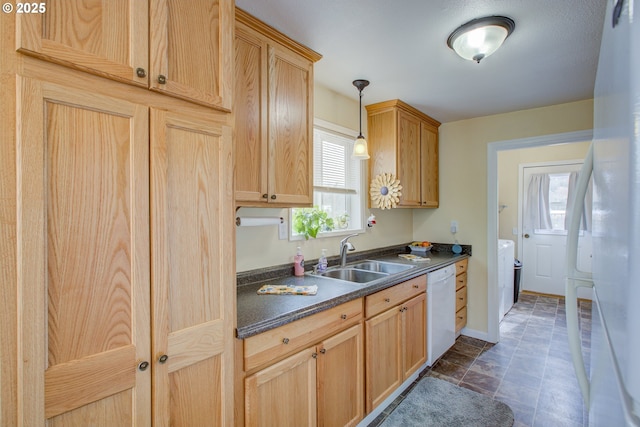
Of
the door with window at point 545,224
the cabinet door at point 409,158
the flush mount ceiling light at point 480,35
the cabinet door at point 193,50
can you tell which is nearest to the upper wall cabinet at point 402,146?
the cabinet door at point 409,158

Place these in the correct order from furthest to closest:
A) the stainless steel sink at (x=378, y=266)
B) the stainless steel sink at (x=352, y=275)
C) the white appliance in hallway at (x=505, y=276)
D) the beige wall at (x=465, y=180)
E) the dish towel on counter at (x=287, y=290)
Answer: the white appliance in hallway at (x=505, y=276) < the beige wall at (x=465, y=180) < the stainless steel sink at (x=378, y=266) < the stainless steel sink at (x=352, y=275) < the dish towel on counter at (x=287, y=290)

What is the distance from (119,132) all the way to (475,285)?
3593mm

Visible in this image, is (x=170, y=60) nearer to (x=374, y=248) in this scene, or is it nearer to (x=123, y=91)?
(x=123, y=91)

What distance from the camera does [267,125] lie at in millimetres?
1723

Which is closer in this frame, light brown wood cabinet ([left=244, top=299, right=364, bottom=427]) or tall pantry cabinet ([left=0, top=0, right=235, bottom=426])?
tall pantry cabinet ([left=0, top=0, right=235, bottom=426])

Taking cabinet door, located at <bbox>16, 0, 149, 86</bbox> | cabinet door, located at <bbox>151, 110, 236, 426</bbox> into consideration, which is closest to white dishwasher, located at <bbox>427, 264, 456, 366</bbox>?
cabinet door, located at <bbox>151, 110, 236, 426</bbox>

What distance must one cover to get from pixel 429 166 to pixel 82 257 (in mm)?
3281

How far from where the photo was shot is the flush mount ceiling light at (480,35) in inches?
64.9

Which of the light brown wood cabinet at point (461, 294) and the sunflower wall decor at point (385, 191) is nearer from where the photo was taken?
Result: the sunflower wall decor at point (385, 191)

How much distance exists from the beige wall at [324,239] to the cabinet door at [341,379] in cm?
72

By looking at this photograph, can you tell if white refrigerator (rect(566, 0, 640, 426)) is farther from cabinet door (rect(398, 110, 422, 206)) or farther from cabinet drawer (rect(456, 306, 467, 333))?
cabinet drawer (rect(456, 306, 467, 333))

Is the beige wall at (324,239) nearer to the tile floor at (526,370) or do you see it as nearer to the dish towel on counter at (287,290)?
the dish towel on counter at (287,290)

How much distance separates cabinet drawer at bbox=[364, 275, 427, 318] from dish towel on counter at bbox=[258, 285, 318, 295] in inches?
15.0

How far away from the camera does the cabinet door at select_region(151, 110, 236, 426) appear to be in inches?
38.7
